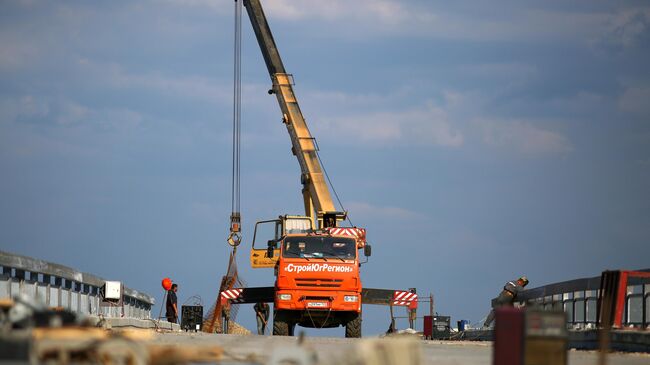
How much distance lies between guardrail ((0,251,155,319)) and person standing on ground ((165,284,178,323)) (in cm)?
544

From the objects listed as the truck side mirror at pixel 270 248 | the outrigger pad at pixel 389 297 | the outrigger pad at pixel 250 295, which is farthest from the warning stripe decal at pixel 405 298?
the truck side mirror at pixel 270 248

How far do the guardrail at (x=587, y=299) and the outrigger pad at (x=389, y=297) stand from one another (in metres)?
10.1

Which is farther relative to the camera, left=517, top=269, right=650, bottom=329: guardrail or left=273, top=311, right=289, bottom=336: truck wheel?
left=273, top=311, right=289, bottom=336: truck wheel

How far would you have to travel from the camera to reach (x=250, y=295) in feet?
136

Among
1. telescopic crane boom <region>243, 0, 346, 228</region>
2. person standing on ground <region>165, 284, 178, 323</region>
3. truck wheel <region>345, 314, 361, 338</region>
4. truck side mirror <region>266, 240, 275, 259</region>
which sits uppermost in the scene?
telescopic crane boom <region>243, 0, 346, 228</region>

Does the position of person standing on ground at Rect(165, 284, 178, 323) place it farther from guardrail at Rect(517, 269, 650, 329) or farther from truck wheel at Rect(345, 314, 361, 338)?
guardrail at Rect(517, 269, 650, 329)

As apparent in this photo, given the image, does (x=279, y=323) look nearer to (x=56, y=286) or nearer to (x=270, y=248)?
(x=270, y=248)

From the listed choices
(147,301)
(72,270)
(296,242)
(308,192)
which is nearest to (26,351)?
(72,270)

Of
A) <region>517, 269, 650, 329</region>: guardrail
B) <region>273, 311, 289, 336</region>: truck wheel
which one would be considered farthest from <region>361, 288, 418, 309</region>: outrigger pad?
<region>517, 269, 650, 329</region>: guardrail

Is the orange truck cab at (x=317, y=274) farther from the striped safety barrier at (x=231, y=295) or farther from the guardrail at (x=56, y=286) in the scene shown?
the striped safety barrier at (x=231, y=295)

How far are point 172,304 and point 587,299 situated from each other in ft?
61.4

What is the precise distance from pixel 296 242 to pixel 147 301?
9146mm

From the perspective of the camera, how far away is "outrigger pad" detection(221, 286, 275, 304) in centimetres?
4019

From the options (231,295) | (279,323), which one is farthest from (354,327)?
(231,295)
